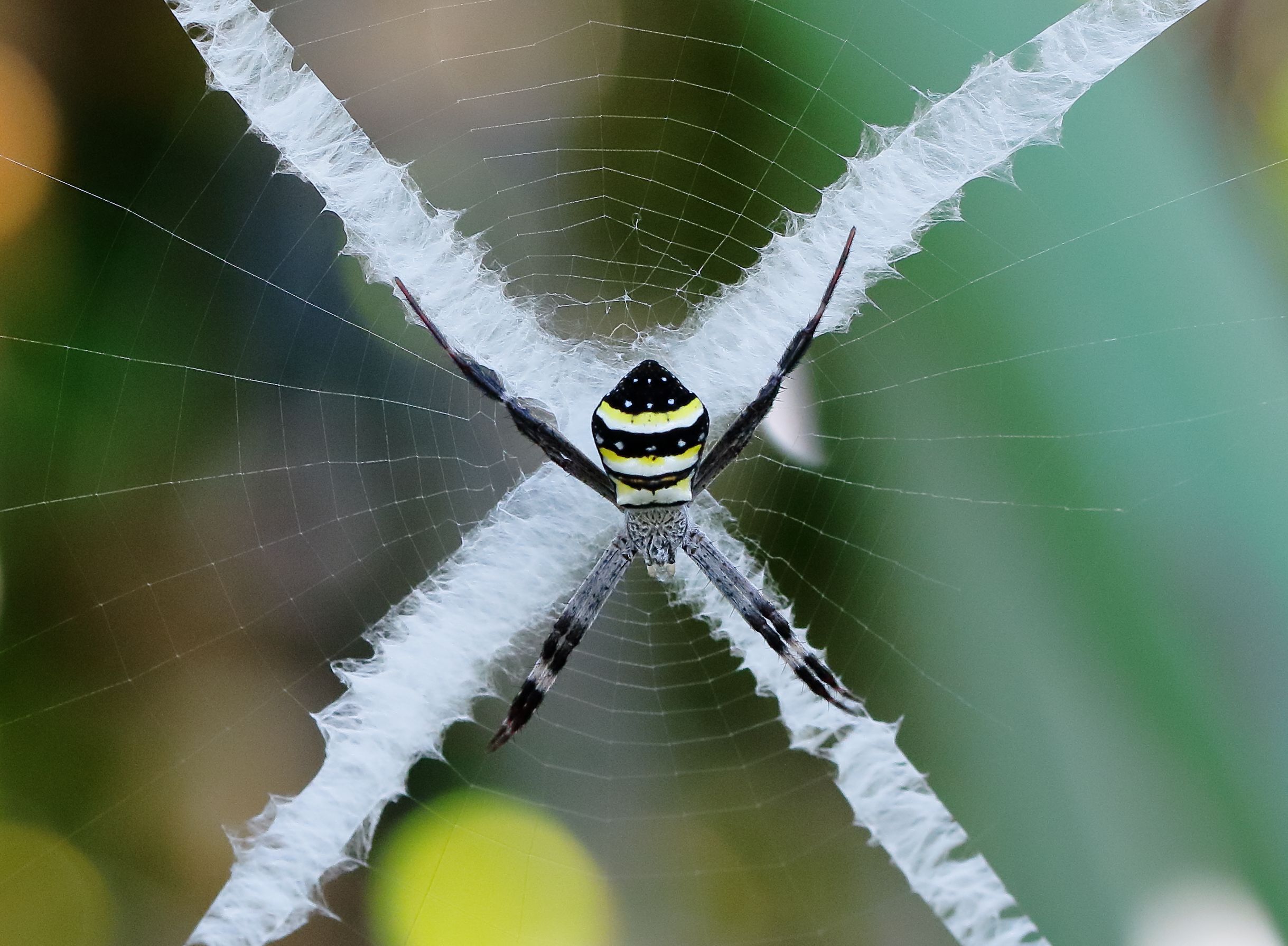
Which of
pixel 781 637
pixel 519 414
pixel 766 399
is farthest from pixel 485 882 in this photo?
pixel 766 399

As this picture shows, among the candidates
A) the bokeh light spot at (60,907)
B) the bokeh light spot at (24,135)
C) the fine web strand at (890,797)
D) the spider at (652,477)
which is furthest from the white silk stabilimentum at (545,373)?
the bokeh light spot at (24,135)

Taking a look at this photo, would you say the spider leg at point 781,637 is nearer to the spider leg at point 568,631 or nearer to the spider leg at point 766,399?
the spider leg at point 568,631

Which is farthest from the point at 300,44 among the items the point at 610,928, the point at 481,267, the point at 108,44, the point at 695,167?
the point at 610,928

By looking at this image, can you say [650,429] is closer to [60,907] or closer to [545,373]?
[545,373]

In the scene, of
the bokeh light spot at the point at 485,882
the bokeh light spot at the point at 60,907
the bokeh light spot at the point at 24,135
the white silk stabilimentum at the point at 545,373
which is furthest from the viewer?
the bokeh light spot at the point at 485,882

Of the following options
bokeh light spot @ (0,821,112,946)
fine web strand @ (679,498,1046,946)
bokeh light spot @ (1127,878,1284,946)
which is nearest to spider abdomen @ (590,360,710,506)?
fine web strand @ (679,498,1046,946)

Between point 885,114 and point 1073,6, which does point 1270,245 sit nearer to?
point 1073,6
